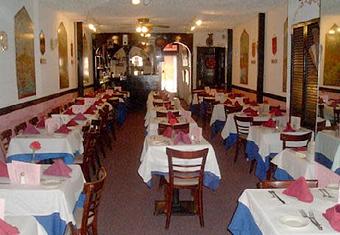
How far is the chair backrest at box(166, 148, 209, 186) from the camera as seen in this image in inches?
188

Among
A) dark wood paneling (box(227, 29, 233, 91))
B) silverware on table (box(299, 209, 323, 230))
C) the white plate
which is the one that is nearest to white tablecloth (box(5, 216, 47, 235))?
the white plate

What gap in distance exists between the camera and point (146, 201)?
5.86 metres

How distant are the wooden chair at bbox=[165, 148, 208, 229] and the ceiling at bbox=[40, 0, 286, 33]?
5.10m

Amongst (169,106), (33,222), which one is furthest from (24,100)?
(33,222)

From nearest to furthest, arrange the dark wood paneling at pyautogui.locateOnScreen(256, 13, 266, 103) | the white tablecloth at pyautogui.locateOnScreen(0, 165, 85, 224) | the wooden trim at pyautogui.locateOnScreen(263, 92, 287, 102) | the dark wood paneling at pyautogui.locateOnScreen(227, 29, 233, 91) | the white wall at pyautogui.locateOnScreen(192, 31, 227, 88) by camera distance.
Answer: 1. the white tablecloth at pyautogui.locateOnScreen(0, 165, 85, 224)
2. the wooden trim at pyautogui.locateOnScreen(263, 92, 287, 102)
3. the dark wood paneling at pyautogui.locateOnScreen(256, 13, 266, 103)
4. the dark wood paneling at pyautogui.locateOnScreen(227, 29, 233, 91)
5. the white wall at pyautogui.locateOnScreen(192, 31, 227, 88)

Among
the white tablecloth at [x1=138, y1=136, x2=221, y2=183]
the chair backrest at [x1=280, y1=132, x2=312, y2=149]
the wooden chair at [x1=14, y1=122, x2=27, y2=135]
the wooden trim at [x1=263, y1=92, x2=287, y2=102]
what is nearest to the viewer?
the white tablecloth at [x1=138, y1=136, x2=221, y2=183]

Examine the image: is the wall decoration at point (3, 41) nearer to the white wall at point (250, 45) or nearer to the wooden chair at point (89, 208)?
the wooden chair at point (89, 208)

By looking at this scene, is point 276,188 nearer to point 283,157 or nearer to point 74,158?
point 283,157

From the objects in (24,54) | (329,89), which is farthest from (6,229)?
(24,54)

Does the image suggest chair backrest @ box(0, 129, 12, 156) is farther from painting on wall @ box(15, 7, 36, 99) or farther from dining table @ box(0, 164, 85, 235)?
dining table @ box(0, 164, 85, 235)

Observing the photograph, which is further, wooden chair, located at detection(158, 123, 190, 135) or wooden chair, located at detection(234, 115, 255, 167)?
wooden chair, located at detection(234, 115, 255, 167)

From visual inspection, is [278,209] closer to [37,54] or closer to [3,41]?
[3,41]

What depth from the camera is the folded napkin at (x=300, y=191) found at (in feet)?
10.5

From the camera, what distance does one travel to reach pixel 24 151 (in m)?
6.02
